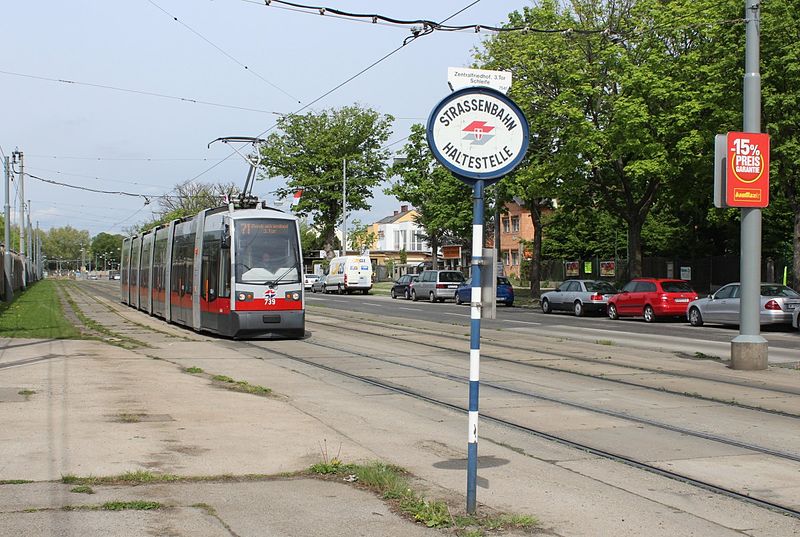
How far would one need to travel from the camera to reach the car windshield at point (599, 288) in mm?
34281

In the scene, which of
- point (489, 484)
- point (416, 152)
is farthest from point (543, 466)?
point (416, 152)

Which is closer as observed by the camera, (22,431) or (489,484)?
(489,484)

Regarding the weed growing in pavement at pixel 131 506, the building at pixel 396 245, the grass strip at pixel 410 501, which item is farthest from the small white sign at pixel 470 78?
the building at pixel 396 245

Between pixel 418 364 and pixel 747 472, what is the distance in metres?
8.78

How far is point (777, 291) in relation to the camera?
25.3 metres

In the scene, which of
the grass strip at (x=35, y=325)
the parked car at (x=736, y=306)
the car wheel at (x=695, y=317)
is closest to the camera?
the grass strip at (x=35, y=325)

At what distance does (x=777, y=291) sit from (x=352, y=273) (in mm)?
38218

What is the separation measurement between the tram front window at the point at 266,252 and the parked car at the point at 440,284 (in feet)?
89.6

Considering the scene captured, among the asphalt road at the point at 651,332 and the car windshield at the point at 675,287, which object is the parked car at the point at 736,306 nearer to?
the asphalt road at the point at 651,332

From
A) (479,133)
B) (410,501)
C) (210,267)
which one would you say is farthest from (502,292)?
(479,133)

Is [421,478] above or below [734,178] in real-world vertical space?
below

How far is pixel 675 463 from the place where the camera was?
24.7 feet

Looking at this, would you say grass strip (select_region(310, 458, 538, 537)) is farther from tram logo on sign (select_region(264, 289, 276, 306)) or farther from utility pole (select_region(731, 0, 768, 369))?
tram logo on sign (select_region(264, 289, 276, 306))

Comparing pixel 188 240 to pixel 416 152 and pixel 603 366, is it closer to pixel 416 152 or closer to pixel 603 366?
pixel 603 366
